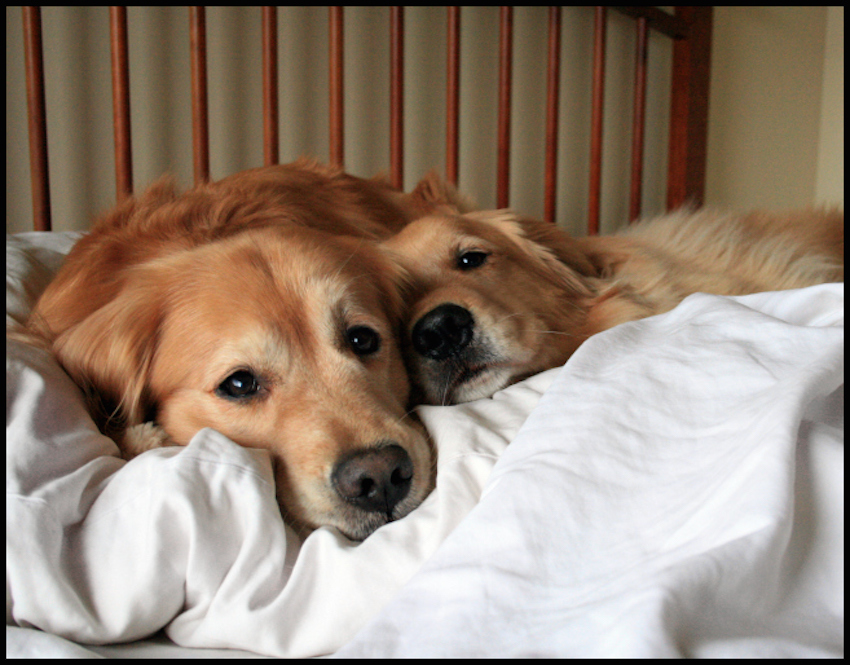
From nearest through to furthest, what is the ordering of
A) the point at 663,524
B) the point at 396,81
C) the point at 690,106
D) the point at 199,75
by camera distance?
1. the point at 663,524
2. the point at 199,75
3. the point at 396,81
4. the point at 690,106

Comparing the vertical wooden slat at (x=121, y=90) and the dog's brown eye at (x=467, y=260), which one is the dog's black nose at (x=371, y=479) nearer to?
the dog's brown eye at (x=467, y=260)

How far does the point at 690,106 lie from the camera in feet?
10.2

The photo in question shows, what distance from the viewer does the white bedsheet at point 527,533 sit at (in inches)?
19.0

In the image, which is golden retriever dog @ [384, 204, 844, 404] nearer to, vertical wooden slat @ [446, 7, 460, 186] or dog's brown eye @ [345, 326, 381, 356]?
dog's brown eye @ [345, 326, 381, 356]

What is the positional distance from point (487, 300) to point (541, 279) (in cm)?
21

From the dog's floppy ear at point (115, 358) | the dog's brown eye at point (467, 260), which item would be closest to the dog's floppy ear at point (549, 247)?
the dog's brown eye at point (467, 260)

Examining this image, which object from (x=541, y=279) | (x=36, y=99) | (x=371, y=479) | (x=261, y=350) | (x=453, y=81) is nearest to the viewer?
(x=371, y=479)

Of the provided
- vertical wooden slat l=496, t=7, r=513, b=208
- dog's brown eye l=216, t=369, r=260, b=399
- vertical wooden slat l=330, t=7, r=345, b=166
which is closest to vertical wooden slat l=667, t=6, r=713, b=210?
vertical wooden slat l=496, t=7, r=513, b=208

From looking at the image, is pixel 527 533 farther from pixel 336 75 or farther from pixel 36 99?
pixel 336 75

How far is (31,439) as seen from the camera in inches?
27.7

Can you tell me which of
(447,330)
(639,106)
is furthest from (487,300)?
(639,106)

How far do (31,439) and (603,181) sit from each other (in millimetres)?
2855

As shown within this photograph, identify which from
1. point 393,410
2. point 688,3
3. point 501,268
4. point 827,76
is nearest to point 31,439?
point 393,410

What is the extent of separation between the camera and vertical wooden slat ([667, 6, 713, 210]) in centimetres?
310
